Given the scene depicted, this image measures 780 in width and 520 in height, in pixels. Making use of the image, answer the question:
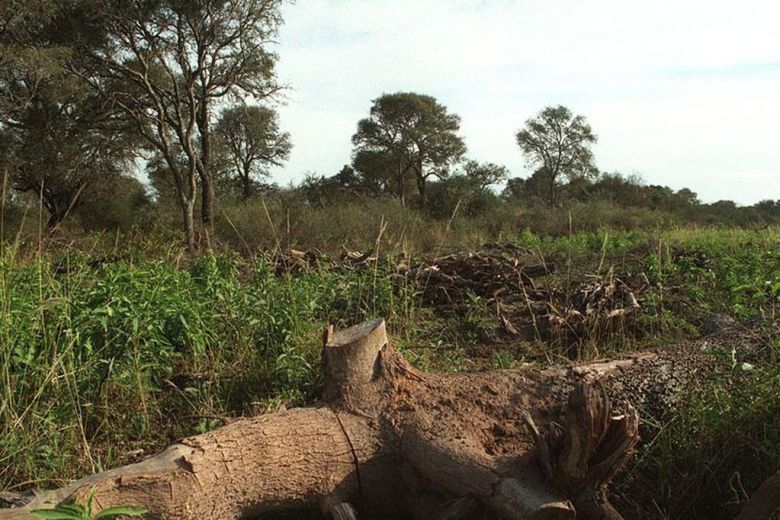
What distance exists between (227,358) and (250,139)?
→ 24.7 meters

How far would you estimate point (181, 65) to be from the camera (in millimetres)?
17766

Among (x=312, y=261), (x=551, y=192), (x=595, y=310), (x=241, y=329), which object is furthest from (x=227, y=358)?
(x=551, y=192)

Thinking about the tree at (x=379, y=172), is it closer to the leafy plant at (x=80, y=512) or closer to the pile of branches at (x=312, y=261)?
the pile of branches at (x=312, y=261)

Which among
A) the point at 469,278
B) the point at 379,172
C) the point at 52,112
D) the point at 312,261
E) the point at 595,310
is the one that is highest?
the point at 52,112

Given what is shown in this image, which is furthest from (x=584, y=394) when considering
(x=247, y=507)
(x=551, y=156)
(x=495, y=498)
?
(x=551, y=156)

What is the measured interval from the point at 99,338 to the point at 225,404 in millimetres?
786

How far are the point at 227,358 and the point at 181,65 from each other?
15.5m

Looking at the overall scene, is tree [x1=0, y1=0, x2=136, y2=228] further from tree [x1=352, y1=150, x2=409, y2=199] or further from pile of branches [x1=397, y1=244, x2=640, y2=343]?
tree [x1=352, y1=150, x2=409, y2=199]

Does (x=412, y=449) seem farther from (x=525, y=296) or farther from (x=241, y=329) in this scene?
(x=525, y=296)

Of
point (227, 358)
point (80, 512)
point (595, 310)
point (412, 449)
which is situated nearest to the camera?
point (80, 512)

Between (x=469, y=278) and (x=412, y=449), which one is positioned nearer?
(x=412, y=449)

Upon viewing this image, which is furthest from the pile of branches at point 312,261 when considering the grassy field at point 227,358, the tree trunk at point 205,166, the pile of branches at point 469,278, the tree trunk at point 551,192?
the tree trunk at point 551,192

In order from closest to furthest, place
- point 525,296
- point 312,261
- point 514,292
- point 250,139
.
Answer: point 525,296
point 514,292
point 312,261
point 250,139

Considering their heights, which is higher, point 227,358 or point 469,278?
point 469,278
